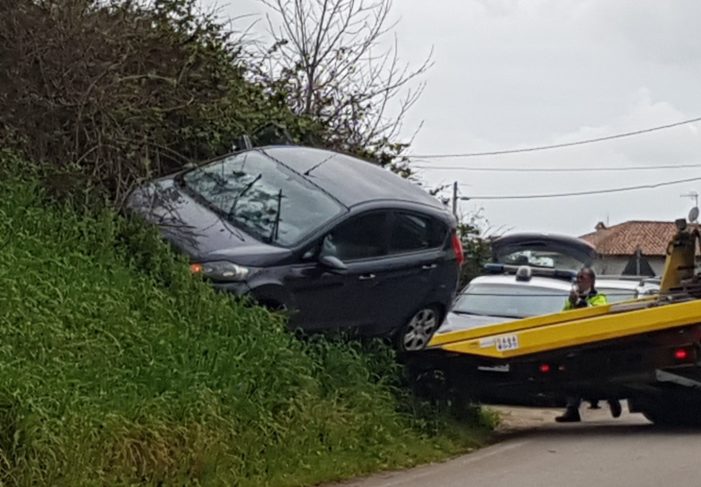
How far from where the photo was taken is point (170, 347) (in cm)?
849

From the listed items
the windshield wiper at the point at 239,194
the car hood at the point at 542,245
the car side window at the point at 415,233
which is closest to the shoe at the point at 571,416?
the car side window at the point at 415,233

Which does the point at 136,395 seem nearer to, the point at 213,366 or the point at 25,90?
the point at 213,366

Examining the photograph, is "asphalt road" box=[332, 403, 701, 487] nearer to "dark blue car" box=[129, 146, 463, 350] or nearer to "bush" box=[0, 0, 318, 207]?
"dark blue car" box=[129, 146, 463, 350]

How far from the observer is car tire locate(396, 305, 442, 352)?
37.0 ft

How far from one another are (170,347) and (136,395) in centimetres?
93

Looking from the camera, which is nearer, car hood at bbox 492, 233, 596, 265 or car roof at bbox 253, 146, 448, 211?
car roof at bbox 253, 146, 448, 211

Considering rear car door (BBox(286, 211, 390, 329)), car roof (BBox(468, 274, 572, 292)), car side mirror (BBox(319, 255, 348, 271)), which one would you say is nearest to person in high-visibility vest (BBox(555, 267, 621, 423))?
car roof (BBox(468, 274, 572, 292))

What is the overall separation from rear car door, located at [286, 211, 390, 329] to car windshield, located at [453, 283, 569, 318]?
4.76 metres

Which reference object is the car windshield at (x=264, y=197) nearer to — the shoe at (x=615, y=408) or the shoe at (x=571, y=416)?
the shoe at (x=571, y=416)

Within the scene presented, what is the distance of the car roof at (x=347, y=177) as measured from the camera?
11.1 meters

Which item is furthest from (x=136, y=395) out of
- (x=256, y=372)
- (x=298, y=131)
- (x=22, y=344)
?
(x=298, y=131)

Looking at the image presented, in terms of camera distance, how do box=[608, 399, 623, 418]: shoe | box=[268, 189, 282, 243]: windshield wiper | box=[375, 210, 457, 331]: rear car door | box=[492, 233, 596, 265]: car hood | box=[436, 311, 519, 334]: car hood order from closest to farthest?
box=[268, 189, 282, 243]: windshield wiper, box=[375, 210, 457, 331]: rear car door, box=[608, 399, 623, 418]: shoe, box=[436, 311, 519, 334]: car hood, box=[492, 233, 596, 265]: car hood

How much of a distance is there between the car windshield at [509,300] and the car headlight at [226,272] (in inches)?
234

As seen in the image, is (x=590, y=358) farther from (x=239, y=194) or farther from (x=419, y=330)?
(x=239, y=194)
